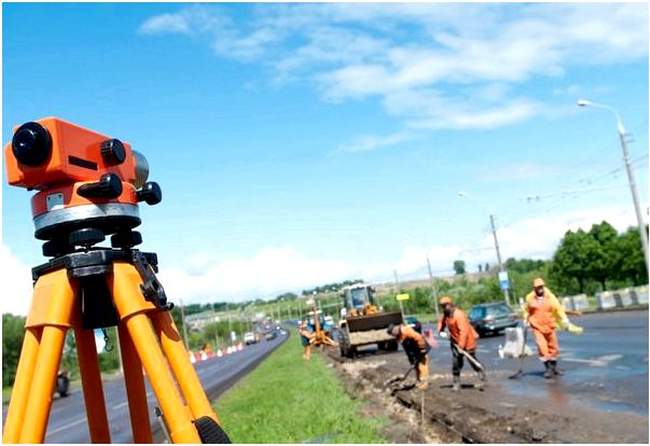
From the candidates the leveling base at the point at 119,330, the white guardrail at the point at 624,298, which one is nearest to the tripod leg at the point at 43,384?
the leveling base at the point at 119,330

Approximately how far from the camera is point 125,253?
214 centimetres

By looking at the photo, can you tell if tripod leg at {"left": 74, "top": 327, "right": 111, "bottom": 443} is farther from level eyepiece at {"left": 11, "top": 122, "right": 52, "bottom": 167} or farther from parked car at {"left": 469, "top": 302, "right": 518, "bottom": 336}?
parked car at {"left": 469, "top": 302, "right": 518, "bottom": 336}

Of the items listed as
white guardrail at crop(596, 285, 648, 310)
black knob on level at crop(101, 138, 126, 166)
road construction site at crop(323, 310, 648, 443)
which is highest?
black knob on level at crop(101, 138, 126, 166)

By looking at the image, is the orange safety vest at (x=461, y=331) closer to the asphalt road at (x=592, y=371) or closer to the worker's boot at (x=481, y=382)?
the worker's boot at (x=481, y=382)

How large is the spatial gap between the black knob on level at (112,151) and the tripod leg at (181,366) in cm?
45

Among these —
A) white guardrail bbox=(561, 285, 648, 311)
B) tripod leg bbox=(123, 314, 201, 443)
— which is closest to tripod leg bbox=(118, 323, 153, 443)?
tripod leg bbox=(123, 314, 201, 443)

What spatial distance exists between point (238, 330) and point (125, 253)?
481 ft

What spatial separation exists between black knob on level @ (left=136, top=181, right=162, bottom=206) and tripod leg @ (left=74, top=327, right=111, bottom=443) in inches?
18.7

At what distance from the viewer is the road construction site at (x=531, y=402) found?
7312 millimetres

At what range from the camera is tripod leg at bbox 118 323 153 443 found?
230 centimetres

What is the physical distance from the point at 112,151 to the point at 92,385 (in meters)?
0.79

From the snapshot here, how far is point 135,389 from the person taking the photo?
7.93 feet

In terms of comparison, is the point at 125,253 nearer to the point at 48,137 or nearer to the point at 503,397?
the point at 48,137

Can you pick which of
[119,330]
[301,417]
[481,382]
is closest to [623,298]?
[481,382]
